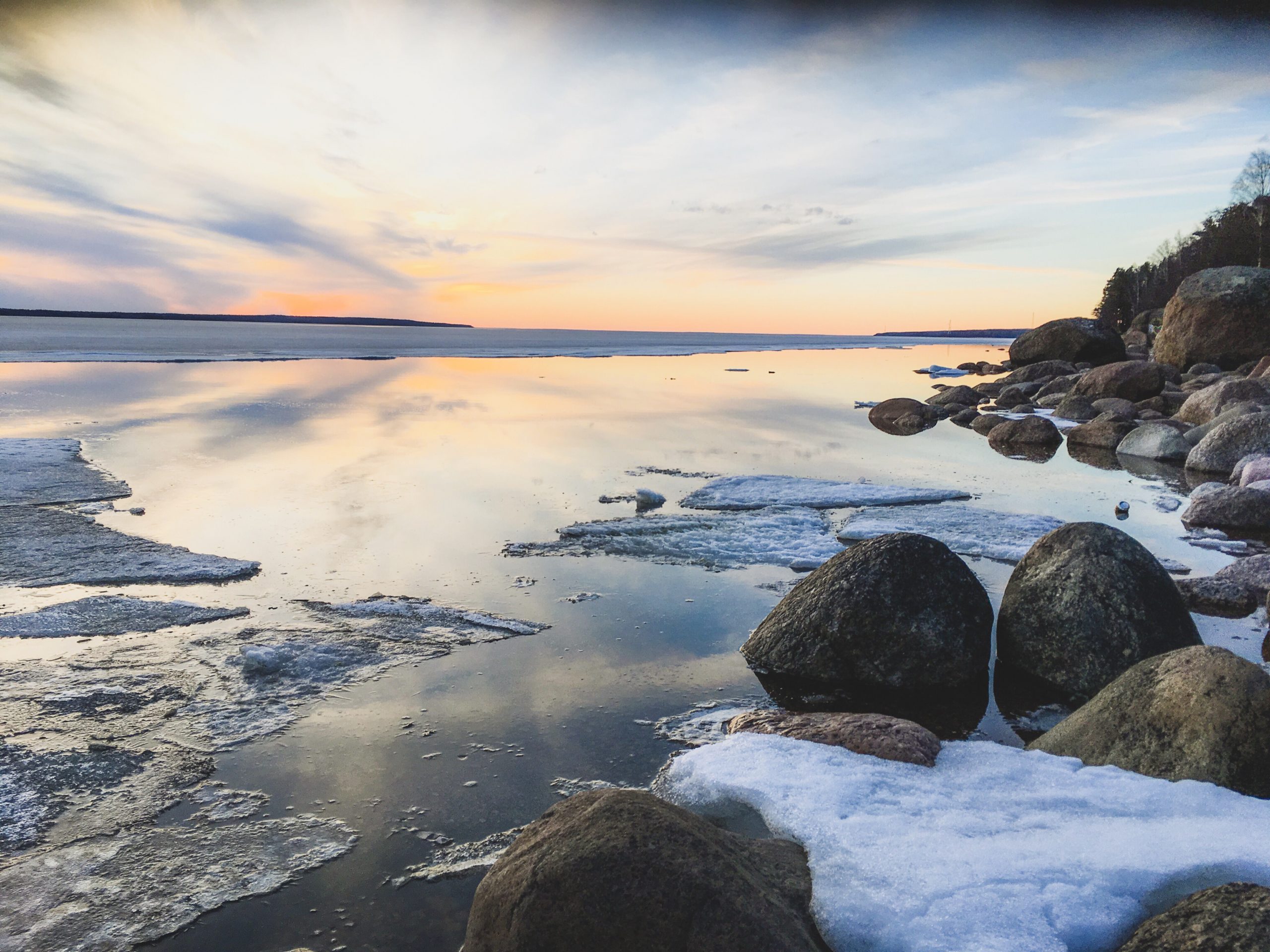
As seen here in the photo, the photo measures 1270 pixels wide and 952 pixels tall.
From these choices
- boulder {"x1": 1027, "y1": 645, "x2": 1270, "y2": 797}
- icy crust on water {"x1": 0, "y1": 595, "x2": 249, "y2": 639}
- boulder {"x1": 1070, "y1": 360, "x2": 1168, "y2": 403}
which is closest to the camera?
boulder {"x1": 1027, "y1": 645, "x2": 1270, "y2": 797}

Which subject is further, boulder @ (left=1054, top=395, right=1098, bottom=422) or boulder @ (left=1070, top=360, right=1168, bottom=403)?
boulder @ (left=1070, top=360, right=1168, bottom=403)

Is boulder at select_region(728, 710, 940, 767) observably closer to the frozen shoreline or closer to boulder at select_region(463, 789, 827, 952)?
boulder at select_region(463, 789, 827, 952)

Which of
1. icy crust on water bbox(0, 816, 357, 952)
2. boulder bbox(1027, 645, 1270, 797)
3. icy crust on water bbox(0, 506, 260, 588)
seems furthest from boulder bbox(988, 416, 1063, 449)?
icy crust on water bbox(0, 816, 357, 952)

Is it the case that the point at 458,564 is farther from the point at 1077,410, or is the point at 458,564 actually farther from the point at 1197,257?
the point at 1197,257

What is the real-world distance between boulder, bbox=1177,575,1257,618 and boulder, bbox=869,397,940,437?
37.2 ft

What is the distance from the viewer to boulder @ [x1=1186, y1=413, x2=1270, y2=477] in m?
11.5

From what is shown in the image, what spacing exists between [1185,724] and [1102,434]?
13.7 metres

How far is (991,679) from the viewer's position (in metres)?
5.09

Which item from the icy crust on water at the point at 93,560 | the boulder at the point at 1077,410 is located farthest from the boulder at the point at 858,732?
the boulder at the point at 1077,410

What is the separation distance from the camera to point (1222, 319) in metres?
23.7

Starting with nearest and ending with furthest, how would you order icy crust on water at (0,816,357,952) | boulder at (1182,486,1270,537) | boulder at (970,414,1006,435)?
icy crust on water at (0,816,357,952) → boulder at (1182,486,1270,537) → boulder at (970,414,1006,435)

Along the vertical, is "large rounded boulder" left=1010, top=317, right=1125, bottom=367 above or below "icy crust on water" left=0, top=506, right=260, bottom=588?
above

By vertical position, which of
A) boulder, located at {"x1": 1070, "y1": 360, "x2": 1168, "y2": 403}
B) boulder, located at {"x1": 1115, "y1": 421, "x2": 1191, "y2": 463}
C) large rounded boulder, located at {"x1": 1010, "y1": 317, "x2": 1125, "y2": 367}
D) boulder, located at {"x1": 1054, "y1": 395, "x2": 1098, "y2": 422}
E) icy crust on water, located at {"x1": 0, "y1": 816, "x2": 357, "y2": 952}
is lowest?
icy crust on water, located at {"x1": 0, "y1": 816, "x2": 357, "y2": 952}

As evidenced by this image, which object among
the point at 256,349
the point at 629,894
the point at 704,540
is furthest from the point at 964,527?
the point at 256,349
